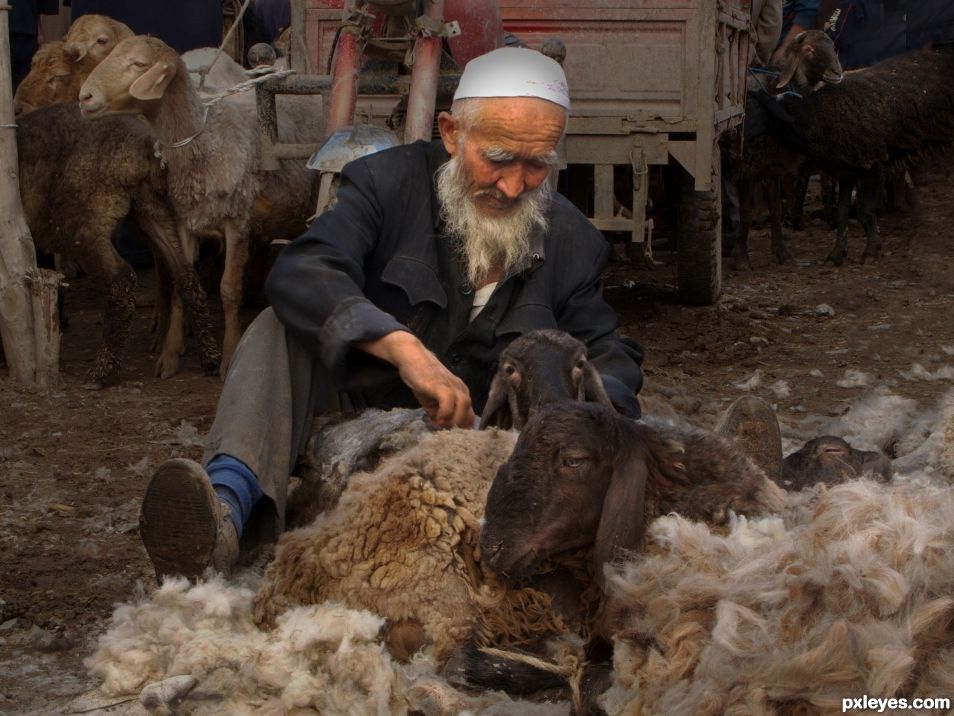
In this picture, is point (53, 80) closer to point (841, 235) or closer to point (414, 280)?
point (414, 280)

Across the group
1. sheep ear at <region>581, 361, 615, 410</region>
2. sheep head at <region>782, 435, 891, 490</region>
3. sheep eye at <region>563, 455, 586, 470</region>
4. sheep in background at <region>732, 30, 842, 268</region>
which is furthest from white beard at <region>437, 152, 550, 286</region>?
sheep in background at <region>732, 30, 842, 268</region>

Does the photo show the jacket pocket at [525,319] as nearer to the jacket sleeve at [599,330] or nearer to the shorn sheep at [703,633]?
the jacket sleeve at [599,330]

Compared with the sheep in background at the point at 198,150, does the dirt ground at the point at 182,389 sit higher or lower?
lower

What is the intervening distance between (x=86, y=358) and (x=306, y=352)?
430 cm

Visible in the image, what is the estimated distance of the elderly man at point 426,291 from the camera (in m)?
3.32

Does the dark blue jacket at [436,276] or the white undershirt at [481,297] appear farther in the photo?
the white undershirt at [481,297]

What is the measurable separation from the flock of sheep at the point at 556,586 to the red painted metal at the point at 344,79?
2.05 m

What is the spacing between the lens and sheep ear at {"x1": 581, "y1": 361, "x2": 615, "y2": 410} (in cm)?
329

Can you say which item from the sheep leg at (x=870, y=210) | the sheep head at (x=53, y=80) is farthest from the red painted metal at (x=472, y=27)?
the sheep leg at (x=870, y=210)

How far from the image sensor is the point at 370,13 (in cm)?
520

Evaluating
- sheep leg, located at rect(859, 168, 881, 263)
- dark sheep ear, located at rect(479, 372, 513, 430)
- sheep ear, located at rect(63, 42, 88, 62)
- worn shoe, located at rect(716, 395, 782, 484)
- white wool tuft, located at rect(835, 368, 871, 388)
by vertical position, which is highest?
sheep ear, located at rect(63, 42, 88, 62)

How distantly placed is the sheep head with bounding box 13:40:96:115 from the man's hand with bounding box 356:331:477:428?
19.1 feet

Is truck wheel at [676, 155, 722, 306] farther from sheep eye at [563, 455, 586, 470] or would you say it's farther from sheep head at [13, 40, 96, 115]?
sheep eye at [563, 455, 586, 470]

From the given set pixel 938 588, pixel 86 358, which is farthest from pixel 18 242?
pixel 938 588
